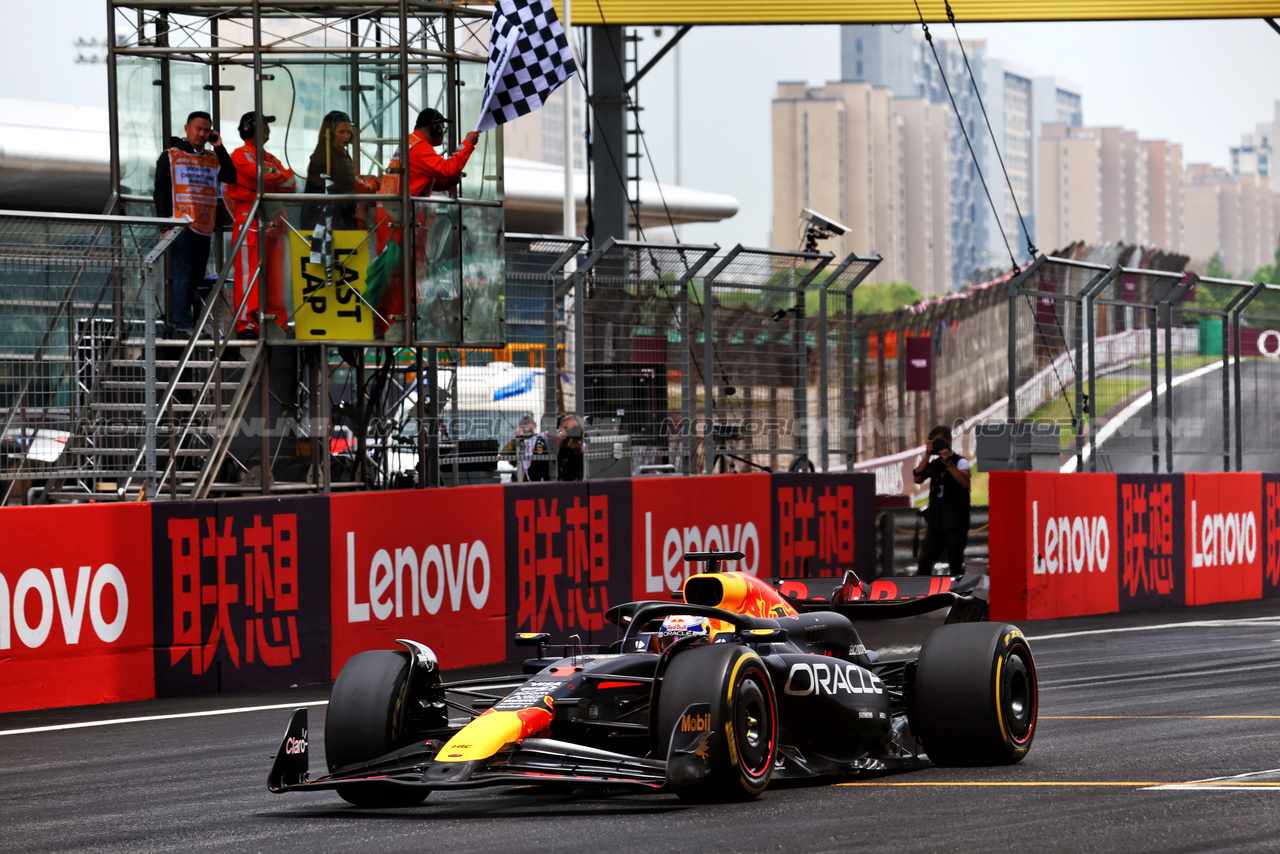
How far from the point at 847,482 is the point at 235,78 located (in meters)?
6.18

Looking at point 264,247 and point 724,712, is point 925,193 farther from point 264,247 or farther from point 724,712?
point 724,712

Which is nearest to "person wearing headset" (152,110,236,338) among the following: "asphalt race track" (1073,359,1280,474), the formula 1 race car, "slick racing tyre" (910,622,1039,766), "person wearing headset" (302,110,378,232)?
"person wearing headset" (302,110,378,232)

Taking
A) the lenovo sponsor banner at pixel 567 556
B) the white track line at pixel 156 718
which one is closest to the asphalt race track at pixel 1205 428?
the lenovo sponsor banner at pixel 567 556

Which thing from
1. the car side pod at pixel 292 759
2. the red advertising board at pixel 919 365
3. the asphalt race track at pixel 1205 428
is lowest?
the car side pod at pixel 292 759

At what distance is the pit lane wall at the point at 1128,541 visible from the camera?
1467 centimetres

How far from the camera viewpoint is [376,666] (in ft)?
22.4

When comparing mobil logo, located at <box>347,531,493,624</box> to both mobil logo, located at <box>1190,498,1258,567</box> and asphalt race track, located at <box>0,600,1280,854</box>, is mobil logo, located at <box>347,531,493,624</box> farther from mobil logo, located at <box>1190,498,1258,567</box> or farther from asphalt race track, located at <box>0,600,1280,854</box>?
mobil logo, located at <box>1190,498,1258,567</box>

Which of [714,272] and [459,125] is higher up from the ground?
[459,125]

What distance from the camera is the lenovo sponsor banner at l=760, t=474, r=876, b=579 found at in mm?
14867

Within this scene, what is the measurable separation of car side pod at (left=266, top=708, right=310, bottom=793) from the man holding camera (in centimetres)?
985

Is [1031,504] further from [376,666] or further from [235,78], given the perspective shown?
[376,666]

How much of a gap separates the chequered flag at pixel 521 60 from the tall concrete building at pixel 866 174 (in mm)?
143435

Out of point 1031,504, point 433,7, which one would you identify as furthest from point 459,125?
point 1031,504

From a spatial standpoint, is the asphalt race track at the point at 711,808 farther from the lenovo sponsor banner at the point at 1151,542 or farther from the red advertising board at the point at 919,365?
the red advertising board at the point at 919,365
